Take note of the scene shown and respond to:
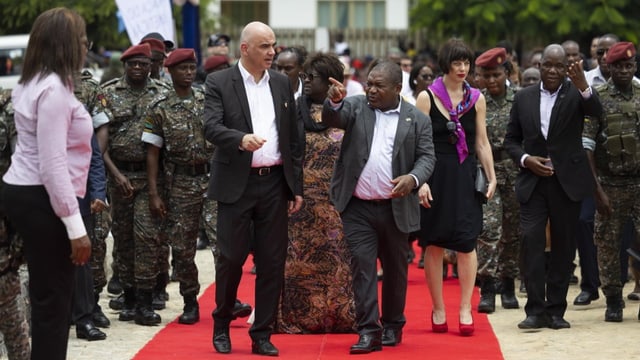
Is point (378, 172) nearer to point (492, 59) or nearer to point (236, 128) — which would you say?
point (236, 128)

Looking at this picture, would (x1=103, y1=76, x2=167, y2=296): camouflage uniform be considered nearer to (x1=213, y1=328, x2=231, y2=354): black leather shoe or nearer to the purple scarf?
(x1=213, y1=328, x2=231, y2=354): black leather shoe

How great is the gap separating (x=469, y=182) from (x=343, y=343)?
1.65 meters

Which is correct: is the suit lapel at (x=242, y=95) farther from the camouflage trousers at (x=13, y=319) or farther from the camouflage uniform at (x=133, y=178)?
the camouflage trousers at (x=13, y=319)

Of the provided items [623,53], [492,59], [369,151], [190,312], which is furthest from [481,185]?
[190,312]

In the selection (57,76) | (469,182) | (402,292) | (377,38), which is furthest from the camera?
(377,38)

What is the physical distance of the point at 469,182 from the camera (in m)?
11.0

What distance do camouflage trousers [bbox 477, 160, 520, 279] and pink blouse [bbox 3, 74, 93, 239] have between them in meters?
5.76

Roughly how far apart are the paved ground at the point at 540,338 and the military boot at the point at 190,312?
0.74 ft

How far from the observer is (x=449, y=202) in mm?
10938

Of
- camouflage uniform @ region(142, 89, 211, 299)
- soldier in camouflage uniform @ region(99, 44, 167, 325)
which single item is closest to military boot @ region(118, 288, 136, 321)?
soldier in camouflage uniform @ region(99, 44, 167, 325)

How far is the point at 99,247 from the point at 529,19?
2137cm

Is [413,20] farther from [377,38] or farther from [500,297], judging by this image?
[500,297]

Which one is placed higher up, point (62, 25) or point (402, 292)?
point (62, 25)

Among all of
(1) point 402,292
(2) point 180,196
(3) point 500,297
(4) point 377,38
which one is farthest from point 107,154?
(4) point 377,38
